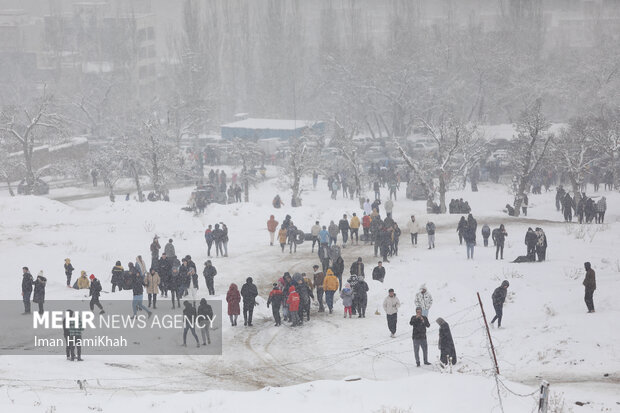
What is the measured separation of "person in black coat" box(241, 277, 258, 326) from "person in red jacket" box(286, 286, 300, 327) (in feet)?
2.66

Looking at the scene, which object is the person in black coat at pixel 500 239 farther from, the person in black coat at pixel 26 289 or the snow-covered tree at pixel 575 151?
the person in black coat at pixel 26 289

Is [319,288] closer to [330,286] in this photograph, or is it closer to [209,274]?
[330,286]

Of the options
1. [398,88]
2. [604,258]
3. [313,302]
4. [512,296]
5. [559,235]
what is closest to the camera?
[512,296]

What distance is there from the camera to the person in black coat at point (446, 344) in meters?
14.1

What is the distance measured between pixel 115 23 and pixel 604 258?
74746 millimetres

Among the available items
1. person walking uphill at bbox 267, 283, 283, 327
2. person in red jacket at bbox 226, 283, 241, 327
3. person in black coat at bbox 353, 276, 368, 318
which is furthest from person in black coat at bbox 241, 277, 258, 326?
person in black coat at bbox 353, 276, 368, 318

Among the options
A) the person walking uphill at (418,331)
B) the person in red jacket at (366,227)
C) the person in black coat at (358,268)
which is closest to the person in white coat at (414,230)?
A: the person in red jacket at (366,227)

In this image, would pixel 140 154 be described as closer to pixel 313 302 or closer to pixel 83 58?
pixel 313 302

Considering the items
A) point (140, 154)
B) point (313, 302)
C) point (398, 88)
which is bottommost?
point (313, 302)

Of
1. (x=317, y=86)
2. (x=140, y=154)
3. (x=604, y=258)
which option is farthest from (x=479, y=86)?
(x=604, y=258)

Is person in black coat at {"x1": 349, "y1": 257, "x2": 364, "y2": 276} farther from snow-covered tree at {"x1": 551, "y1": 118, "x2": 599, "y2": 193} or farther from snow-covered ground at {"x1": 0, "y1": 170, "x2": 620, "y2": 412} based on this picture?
snow-covered tree at {"x1": 551, "y1": 118, "x2": 599, "y2": 193}

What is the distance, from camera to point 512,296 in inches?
735

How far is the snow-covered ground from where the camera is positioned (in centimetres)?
1212

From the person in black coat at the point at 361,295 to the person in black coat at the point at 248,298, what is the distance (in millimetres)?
2373
